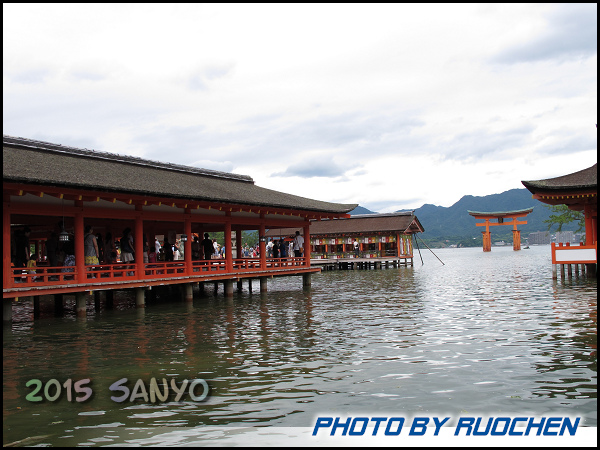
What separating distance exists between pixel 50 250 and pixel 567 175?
76.6ft

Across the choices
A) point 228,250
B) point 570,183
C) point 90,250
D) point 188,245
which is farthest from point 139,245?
point 570,183

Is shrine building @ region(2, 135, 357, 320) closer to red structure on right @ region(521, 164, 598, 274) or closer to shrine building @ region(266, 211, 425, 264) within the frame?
red structure on right @ region(521, 164, 598, 274)

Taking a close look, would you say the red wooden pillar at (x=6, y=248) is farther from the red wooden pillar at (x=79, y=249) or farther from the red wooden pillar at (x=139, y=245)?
the red wooden pillar at (x=139, y=245)

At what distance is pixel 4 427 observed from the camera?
7.25 meters

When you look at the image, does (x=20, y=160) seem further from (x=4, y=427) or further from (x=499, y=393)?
(x=499, y=393)

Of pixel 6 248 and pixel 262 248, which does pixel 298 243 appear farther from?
pixel 6 248

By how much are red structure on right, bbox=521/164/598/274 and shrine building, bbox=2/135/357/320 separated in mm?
9791

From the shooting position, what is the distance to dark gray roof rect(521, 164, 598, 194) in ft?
81.0

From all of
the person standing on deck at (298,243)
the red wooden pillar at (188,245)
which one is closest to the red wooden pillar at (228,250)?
the red wooden pillar at (188,245)

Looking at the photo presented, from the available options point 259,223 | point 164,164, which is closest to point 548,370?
point 259,223

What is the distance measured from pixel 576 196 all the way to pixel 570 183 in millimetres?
672

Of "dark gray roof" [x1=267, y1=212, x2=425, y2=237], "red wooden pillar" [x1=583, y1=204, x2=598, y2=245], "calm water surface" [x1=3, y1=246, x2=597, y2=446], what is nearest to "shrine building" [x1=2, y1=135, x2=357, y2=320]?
"calm water surface" [x1=3, y1=246, x2=597, y2=446]

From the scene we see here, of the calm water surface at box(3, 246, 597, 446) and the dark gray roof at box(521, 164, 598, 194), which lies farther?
the dark gray roof at box(521, 164, 598, 194)

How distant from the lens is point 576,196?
25469 mm
